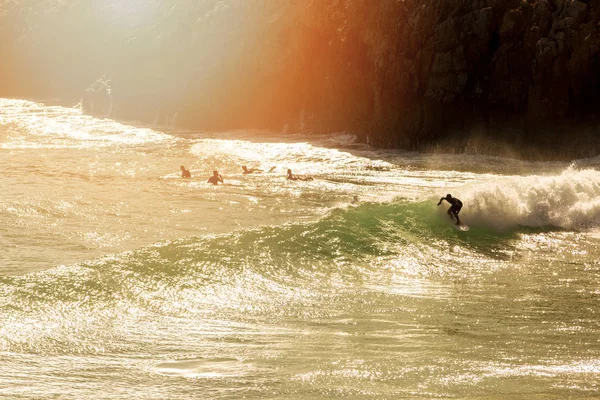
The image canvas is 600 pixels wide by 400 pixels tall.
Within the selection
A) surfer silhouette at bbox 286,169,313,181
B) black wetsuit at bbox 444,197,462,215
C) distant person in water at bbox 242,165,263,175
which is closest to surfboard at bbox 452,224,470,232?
black wetsuit at bbox 444,197,462,215

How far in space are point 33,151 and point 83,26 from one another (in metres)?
50.8

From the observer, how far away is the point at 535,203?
26.1m

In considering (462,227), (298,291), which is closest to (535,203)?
(462,227)

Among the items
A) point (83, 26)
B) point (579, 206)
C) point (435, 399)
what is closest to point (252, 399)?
point (435, 399)

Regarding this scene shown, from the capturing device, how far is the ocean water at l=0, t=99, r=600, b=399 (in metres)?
12.4

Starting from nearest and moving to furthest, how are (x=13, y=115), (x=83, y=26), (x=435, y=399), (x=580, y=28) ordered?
(x=435, y=399)
(x=580, y=28)
(x=13, y=115)
(x=83, y=26)

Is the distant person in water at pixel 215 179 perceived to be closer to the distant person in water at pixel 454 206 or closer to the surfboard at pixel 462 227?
the distant person in water at pixel 454 206

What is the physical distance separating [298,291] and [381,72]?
3147cm

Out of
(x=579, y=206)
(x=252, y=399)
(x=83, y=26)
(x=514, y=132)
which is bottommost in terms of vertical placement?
(x=252, y=399)

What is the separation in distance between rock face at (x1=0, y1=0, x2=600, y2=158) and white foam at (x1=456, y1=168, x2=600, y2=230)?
13190mm

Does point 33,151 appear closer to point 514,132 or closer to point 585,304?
point 514,132

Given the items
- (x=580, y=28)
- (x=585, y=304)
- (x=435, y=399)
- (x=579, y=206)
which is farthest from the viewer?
(x=580, y=28)

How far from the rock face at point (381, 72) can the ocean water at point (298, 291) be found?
8882mm

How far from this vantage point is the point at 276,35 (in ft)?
196
